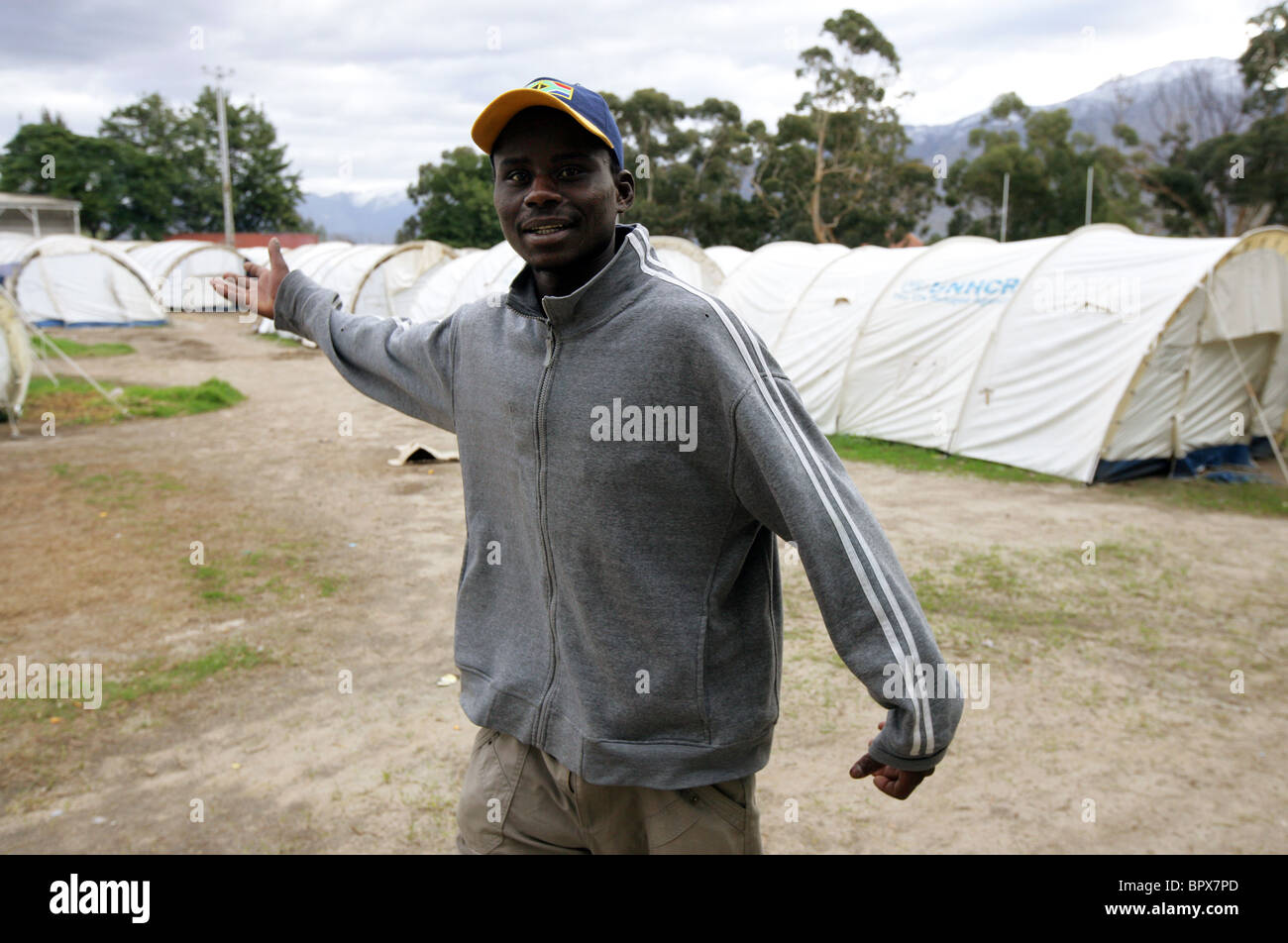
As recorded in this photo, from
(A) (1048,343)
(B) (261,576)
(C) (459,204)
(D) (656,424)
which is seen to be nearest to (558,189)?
(D) (656,424)

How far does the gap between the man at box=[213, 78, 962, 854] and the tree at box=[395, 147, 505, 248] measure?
42.6 metres

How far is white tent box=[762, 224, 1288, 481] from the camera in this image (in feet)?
33.2

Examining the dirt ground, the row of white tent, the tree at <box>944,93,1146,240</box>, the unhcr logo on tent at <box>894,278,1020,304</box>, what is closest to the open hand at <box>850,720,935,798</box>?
the dirt ground

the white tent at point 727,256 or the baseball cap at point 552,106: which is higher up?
the white tent at point 727,256

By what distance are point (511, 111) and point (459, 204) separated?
146ft

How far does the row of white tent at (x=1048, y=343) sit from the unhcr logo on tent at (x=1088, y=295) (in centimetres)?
2

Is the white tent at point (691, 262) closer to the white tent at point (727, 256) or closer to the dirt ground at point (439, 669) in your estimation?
the white tent at point (727, 256)

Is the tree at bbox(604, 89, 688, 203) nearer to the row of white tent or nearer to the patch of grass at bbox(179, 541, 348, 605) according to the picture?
the row of white tent

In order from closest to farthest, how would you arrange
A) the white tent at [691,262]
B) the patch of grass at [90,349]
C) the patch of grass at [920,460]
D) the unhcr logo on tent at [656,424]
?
the unhcr logo on tent at [656,424] < the patch of grass at [920,460] < the white tent at [691,262] < the patch of grass at [90,349]

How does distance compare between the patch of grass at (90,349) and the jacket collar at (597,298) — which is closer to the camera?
the jacket collar at (597,298)

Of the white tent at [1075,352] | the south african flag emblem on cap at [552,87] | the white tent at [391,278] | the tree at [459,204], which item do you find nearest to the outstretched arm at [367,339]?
the south african flag emblem on cap at [552,87]

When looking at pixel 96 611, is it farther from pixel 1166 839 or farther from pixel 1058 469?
pixel 1058 469

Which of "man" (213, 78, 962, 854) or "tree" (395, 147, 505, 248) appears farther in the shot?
"tree" (395, 147, 505, 248)

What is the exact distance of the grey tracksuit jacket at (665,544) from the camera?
1.65 metres
